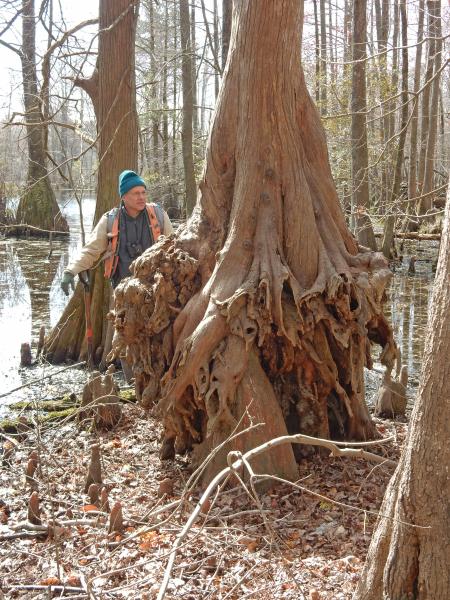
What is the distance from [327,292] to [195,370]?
114cm

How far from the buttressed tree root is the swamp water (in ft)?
3.70

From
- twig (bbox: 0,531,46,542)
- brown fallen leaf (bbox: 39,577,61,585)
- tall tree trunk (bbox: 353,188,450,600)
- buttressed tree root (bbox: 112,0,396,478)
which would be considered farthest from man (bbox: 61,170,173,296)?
tall tree trunk (bbox: 353,188,450,600)

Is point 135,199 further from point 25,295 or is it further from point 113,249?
point 25,295

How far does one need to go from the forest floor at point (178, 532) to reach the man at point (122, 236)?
189 cm

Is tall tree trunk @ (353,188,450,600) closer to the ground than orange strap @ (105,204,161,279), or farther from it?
closer to the ground

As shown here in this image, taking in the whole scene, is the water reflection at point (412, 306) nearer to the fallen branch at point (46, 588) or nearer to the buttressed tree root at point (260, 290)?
the buttressed tree root at point (260, 290)

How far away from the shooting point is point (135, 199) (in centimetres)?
659

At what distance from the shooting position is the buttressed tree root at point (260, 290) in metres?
5.00

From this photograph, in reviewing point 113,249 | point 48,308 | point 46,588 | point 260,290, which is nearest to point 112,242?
point 113,249

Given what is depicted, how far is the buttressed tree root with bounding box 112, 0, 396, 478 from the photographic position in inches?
197

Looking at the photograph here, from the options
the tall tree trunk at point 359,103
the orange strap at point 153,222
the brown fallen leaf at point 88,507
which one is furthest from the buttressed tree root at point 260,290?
the tall tree trunk at point 359,103

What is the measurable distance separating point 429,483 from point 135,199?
4.81m

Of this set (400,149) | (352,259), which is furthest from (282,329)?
(400,149)

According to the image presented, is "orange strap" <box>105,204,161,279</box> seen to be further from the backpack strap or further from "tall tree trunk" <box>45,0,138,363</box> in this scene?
"tall tree trunk" <box>45,0,138,363</box>
